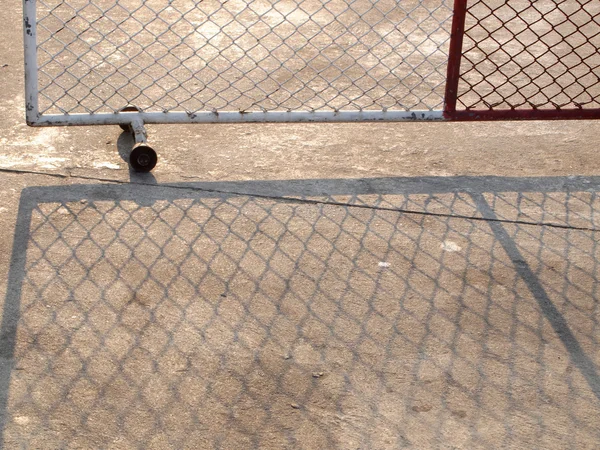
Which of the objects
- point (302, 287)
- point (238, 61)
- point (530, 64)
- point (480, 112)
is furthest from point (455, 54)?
point (238, 61)

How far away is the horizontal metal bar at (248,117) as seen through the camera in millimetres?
4035

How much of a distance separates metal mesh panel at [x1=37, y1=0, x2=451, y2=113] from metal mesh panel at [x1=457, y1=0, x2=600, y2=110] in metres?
0.20

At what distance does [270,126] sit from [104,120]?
0.85 metres

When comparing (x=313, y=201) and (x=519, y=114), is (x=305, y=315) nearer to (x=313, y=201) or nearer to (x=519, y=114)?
(x=313, y=201)

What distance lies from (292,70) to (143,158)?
148 centimetres

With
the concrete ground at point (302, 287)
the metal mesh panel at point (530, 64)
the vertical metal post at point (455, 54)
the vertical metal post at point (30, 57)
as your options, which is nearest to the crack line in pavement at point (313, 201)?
the concrete ground at point (302, 287)

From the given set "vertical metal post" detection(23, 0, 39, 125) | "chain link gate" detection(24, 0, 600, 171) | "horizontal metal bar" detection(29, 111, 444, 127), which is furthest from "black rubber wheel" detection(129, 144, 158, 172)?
"vertical metal post" detection(23, 0, 39, 125)

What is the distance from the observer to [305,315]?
3.14 metres

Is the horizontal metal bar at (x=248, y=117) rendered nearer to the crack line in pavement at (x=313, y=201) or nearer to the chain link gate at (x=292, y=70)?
the chain link gate at (x=292, y=70)

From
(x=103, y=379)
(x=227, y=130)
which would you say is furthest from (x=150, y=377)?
(x=227, y=130)

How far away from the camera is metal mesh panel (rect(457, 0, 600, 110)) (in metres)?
4.57

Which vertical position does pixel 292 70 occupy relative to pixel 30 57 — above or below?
above

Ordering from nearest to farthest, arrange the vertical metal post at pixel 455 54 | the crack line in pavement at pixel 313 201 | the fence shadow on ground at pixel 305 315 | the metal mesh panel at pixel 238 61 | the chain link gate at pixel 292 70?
the fence shadow on ground at pixel 305 315
the crack line in pavement at pixel 313 201
the vertical metal post at pixel 455 54
the chain link gate at pixel 292 70
the metal mesh panel at pixel 238 61

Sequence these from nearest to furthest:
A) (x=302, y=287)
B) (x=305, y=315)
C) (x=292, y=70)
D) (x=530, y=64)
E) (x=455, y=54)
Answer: (x=305, y=315) < (x=302, y=287) < (x=455, y=54) < (x=530, y=64) < (x=292, y=70)
